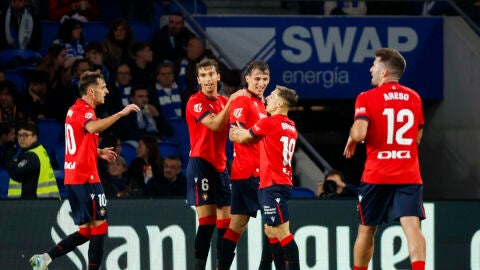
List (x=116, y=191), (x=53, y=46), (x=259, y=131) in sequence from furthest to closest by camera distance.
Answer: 1. (x=53, y=46)
2. (x=116, y=191)
3. (x=259, y=131)

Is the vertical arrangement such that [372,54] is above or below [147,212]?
above

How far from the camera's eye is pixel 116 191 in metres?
13.3

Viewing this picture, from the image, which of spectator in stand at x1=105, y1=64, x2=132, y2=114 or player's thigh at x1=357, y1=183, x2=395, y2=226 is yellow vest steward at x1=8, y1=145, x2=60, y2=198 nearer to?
spectator in stand at x1=105, y1=64, x2=132, y2=114

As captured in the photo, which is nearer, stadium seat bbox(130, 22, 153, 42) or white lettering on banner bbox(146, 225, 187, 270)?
white lettering on banner bbox(146, 225, 187, 270)

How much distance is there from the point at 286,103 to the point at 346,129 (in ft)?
28.3

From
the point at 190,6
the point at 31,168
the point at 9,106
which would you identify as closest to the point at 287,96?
the point at 31,168

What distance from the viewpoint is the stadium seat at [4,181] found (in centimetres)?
1363

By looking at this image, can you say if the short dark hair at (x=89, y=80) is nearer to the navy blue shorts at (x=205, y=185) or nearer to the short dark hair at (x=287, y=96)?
the navy blue shorts at (x=205, y=185)

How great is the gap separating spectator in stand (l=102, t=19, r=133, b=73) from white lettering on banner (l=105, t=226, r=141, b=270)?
3472 millimetres

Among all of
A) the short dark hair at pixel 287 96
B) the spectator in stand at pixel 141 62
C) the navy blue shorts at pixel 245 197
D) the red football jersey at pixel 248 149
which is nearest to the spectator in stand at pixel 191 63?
the spectator in stand at pixel 141 62

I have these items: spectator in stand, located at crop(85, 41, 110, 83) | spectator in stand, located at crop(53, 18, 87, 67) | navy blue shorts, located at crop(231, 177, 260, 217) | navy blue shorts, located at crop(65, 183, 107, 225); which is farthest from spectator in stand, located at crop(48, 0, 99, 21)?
navy blue shorts, located at crop(231, 177, 260, 217)

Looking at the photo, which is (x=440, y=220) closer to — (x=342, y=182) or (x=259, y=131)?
(x=342, y=182)

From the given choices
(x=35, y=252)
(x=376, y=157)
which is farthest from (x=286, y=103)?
(x=35, y=252)

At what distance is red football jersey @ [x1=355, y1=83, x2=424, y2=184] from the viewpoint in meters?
9.16
